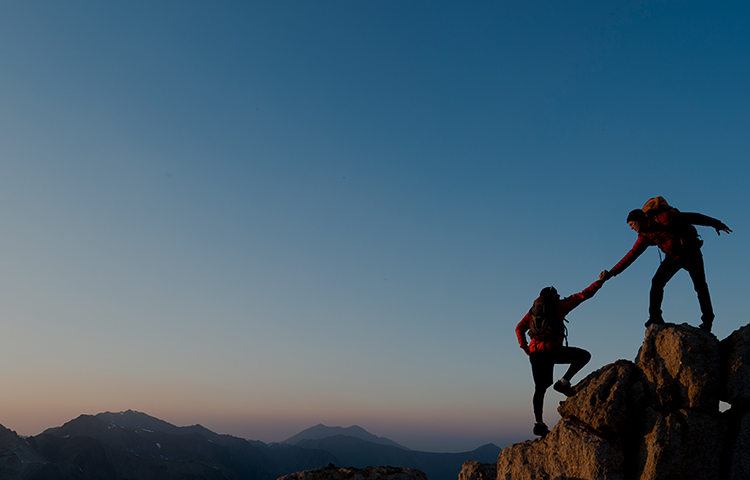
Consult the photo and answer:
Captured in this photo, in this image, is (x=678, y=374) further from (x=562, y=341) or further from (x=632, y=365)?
(x=562, y=341)

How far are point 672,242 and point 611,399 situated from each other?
15.9ft

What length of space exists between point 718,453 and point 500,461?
6.14 metres

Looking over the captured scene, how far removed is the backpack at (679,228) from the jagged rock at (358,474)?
1163 cm

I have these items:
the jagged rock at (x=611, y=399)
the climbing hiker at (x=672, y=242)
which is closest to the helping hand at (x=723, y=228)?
the climbing hiker at (x=672, y=242)

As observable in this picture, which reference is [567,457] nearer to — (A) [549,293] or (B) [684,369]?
(B) [684,369]

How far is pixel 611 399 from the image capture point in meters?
12.6

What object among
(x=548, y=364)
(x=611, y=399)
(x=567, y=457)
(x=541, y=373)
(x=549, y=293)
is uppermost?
(x=549, y=293)

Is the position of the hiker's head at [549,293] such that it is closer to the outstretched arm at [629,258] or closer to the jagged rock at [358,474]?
the outstretched arm at [629,258]

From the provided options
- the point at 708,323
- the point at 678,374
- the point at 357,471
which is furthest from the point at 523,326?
the point at 357,471

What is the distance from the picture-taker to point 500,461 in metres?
15.1

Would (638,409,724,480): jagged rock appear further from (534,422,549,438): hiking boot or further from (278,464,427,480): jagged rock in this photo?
(278,464,427,480): jagged rock

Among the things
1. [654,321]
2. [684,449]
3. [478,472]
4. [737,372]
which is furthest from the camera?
[478,472]

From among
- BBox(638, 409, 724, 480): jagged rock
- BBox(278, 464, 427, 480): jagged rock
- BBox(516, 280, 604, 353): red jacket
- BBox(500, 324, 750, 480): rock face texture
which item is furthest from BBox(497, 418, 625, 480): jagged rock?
BBox(278, 464, 427, 480): jagged rock

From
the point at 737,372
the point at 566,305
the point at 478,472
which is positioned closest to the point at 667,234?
the point at 566,305
